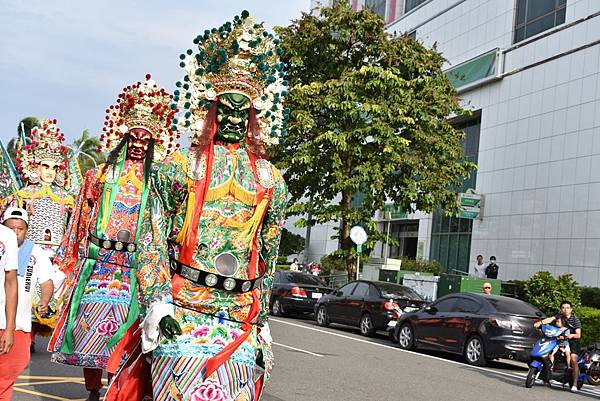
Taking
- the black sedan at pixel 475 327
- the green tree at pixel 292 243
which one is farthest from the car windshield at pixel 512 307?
the green tree at pixel 292 243

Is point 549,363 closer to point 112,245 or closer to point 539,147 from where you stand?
point 112,245

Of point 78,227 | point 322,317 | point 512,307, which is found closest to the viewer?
point 78,227

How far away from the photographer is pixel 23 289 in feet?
18.3

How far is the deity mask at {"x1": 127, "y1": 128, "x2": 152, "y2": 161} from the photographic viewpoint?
7191 millimetres

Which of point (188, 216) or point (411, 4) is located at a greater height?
point (411, 4)

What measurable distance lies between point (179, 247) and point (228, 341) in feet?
1.71

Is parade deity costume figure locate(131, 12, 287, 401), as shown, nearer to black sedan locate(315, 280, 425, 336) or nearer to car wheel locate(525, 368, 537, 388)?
car wheel locate(525, 368, 537, 388)

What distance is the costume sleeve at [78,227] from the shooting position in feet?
23.2

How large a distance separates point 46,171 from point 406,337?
962 centimetres

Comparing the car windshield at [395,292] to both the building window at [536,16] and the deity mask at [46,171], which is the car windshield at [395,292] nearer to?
the deity mask at [46,171]

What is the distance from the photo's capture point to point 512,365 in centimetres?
1659

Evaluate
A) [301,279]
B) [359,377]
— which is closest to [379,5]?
[301,279]

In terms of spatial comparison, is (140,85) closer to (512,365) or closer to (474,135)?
(512,365)

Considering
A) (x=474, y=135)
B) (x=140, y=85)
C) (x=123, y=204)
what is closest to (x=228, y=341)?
(x=123, y=204)
